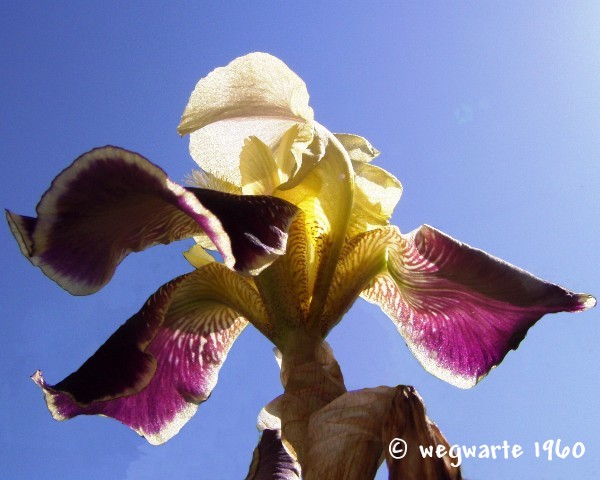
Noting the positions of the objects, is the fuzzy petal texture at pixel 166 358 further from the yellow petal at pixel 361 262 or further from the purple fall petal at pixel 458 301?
the purple fall petal at pixel 458 301

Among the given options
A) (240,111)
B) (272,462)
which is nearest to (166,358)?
(272,462)

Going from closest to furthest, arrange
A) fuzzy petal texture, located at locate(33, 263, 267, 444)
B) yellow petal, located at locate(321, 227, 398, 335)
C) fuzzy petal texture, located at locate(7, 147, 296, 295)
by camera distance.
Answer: fuzzy petal texture, located at locate(7, 147, 296, 295), fuzzy petal texture, located at locate(33, 263, 267, 444), yellow petal, located at locate(321, 227, 398, 335)

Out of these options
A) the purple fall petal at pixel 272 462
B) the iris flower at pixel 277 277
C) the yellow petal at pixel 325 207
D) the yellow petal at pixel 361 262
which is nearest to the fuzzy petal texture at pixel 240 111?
the iris flower at pixel 277 277

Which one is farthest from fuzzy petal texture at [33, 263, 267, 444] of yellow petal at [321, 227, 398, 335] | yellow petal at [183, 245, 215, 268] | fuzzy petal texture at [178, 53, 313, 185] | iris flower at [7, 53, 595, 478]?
fuzzy petal texture at [178, 53, 313, 185]

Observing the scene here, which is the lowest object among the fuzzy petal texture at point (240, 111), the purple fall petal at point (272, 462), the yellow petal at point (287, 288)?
the purple fall petal at point (272, 462)

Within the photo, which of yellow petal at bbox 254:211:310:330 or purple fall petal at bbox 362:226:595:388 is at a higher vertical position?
A: purple fall petal at bbox 362:226:595:388

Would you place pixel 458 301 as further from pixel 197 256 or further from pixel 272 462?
pixel 197 256

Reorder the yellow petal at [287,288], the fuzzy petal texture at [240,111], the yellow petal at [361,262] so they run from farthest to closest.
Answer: the fuzzy petal texture at [240,111] → the yellow petal at [361,262] → the yellow petal at [287,288]

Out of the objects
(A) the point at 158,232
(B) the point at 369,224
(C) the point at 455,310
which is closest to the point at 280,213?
(A) the point at 158,232

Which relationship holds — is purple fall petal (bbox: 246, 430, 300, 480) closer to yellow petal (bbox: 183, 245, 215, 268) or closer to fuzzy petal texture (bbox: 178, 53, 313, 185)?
yellow petal (bbox: 183, 245, 215, 268)
